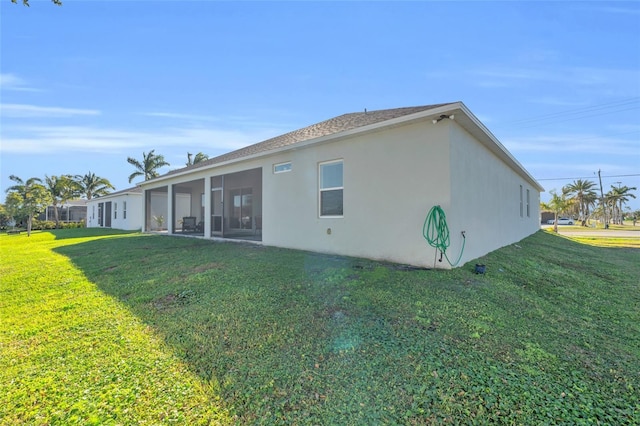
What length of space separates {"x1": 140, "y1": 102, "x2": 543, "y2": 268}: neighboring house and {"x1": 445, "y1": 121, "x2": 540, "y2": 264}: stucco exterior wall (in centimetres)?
2

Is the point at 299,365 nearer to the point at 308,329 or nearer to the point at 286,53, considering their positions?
the point at 308,329

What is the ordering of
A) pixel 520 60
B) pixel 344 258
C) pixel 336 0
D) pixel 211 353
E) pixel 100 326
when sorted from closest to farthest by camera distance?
pixel 211 353
pixel 100 326
pixel 344 258
pixel 336 0
pixel 520 60

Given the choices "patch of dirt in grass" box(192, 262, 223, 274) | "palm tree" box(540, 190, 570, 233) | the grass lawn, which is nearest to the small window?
"patch of dirt in grass" box(192, 262, 223, 274)

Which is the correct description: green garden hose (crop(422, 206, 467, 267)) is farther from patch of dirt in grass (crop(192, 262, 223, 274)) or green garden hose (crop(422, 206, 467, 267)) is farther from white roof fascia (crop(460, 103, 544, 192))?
patch of dirt in grass (crop(192, 262, 223, 274))

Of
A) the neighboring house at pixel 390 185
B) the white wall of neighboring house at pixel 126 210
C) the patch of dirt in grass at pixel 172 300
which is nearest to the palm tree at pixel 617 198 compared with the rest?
the neighboring house at pixel 390 185

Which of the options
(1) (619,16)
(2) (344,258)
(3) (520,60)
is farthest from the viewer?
(3) (520,60)

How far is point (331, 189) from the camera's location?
7.57 metres

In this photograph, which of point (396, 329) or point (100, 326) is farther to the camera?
point (100, 326)

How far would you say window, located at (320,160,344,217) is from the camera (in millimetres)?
7406

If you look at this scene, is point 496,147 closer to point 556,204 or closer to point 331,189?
point 331,189

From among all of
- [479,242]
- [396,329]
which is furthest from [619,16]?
[396,329]

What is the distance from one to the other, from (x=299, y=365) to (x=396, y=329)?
1246mm

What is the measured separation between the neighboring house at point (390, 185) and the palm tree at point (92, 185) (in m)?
33.0

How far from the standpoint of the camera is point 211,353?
298cm
